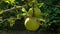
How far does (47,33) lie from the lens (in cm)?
387

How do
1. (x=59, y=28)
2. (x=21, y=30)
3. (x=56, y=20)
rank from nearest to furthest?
(x=56, y=20) → (x=59, y=28) → (x=21, y=30)

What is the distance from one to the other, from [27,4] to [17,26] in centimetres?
364

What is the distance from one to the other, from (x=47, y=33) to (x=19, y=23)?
62 cm

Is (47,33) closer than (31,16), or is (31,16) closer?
(31,16)

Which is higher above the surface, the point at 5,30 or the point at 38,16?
the point at 38,16

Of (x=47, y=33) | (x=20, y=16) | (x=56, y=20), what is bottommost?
(x=47, y=33)

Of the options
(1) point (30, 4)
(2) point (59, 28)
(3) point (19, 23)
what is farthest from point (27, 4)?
(3) point (19, 23)

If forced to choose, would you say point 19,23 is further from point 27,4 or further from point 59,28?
point 27,4

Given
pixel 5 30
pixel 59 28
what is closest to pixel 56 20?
pixel 59 28

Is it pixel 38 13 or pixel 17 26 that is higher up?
pixel 38 13

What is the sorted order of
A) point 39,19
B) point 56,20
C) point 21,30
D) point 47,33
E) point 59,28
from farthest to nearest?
point 21,30 < point 47,33 < point 59,28 < point 56,20 < point 39,19

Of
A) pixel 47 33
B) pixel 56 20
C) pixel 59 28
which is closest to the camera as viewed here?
pixel 56 20

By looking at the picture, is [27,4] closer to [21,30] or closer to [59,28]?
[59,28]

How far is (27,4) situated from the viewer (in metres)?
0.49
